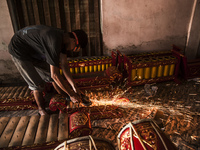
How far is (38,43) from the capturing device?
256cm

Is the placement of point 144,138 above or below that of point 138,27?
below

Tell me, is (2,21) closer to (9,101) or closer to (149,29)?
(9,101)

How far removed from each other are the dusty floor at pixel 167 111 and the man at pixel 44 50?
2.83 ft

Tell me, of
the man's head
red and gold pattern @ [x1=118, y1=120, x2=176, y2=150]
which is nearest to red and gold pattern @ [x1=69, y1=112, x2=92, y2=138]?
red and gold pattern @ [x1=118, y1=120, x2=176, y2=150]

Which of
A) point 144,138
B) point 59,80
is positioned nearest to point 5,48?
point 59,80

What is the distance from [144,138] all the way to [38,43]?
88.0 inches

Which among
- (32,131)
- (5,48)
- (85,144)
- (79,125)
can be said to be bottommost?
(32,131)

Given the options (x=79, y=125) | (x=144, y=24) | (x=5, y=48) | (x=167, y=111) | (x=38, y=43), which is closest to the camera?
(x=79, y=125)

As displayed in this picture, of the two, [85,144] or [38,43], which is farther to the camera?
[38,43]

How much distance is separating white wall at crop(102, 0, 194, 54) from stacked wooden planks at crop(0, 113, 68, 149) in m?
3.42

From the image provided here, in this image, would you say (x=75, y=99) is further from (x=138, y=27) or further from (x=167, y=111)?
(x=138, y=27)

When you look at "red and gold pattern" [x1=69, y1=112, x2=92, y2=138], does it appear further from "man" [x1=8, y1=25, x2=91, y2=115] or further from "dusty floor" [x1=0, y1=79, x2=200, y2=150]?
"dusty floor" [x1=0, y1=79, x2=200, y2=150]

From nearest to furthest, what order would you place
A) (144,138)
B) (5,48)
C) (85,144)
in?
(85,144) < (144,138) < (5,48)

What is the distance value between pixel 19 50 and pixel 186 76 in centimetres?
497
